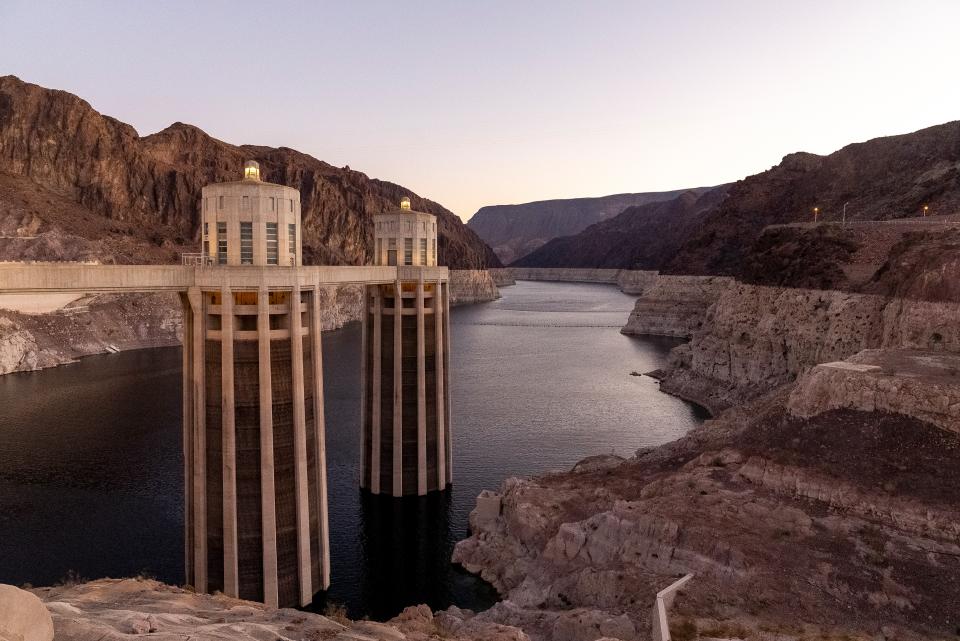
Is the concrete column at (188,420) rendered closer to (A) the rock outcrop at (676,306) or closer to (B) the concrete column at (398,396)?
(B) the concrete column at (398,396)

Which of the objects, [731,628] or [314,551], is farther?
[314,551]

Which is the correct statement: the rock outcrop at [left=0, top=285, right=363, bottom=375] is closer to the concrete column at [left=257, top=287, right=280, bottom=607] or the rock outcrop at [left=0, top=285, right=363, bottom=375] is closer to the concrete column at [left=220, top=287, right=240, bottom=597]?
the concrete column at [left=257, top=287, right=280, bottom=607]

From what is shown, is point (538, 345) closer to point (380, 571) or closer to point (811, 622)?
point (380, 571)

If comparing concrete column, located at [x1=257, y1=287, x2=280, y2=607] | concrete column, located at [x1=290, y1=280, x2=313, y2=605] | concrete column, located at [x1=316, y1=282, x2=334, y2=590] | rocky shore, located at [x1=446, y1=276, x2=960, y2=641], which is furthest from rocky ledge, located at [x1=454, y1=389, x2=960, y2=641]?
concrete column, located at [x1=257, y1=287, x2=280, y2=607]

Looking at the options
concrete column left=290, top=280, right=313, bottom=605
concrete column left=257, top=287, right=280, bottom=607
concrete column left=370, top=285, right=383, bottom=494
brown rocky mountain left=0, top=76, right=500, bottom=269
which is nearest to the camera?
concrete column left=257, top=287, right=280, bottom=607

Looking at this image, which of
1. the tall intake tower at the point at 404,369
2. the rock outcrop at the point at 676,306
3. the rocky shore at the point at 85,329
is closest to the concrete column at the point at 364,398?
the tall intake tower at the point at 404,369

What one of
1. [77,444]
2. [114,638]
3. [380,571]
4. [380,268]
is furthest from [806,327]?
[77,444]
